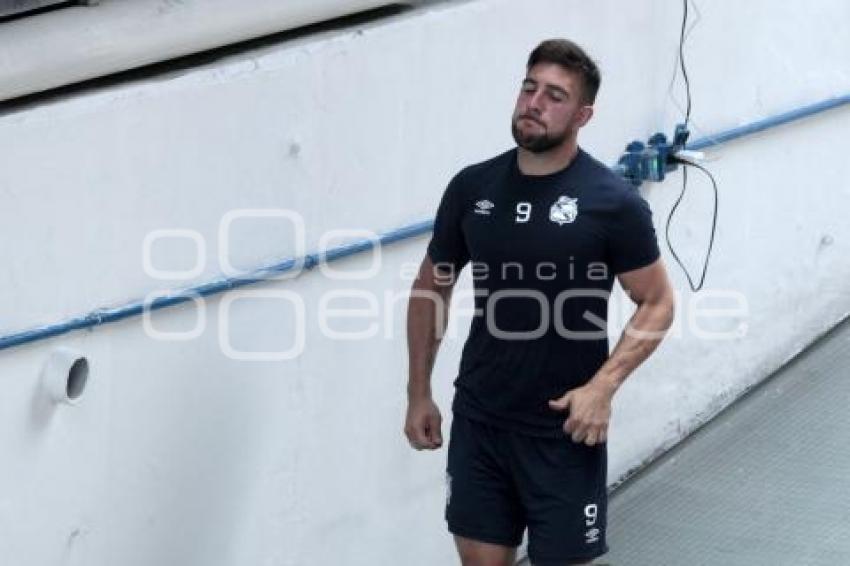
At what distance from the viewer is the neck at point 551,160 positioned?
5.17 metres

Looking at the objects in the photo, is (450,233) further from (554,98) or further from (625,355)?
(625,355)

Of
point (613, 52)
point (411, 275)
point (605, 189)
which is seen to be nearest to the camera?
point (605, 189)

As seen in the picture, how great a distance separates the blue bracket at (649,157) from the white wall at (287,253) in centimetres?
6

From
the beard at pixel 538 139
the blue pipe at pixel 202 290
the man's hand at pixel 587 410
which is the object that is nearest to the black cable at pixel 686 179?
the blue pipe at pixel 202 290

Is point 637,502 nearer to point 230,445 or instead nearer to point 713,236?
point 713,236

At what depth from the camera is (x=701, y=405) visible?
24.4ft

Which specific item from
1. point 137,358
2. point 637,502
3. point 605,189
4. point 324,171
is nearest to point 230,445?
point 137,358

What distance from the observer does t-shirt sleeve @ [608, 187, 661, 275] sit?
16.8ft

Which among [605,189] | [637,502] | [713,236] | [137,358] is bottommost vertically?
[637,502]

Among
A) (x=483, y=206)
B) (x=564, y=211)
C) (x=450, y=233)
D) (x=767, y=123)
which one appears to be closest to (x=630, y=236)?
(x=564, y=211)

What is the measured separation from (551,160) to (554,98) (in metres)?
0.16

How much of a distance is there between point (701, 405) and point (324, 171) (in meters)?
2.22

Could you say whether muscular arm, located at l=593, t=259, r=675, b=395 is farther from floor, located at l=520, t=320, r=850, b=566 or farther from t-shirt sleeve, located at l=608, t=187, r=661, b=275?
floor, located at l=520, t=320, r=850, b=566

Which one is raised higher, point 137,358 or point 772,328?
point 137,358
